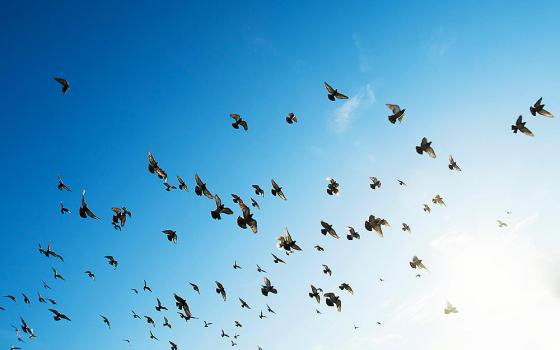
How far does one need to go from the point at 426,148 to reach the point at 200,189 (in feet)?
46.4

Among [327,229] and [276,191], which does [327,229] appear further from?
[276,191]

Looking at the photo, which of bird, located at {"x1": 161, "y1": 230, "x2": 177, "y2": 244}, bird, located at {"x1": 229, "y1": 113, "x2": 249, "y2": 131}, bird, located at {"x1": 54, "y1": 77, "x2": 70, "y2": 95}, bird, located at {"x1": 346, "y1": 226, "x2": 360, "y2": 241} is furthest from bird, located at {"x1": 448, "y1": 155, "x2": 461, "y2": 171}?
bird, located at {"x1": 54, "y1": 77, "x2": 70, "y2": 95}

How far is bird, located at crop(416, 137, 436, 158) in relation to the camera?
2206 cm

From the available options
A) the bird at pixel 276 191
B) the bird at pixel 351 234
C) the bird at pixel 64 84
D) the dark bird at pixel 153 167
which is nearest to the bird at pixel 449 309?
the bird at pixel 351 234

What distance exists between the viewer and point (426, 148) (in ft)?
73.1

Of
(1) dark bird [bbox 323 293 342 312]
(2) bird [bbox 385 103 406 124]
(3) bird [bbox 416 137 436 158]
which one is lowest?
(1) dark bird [bbox 323 293 342 312]

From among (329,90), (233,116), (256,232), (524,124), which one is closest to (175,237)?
(256,232)

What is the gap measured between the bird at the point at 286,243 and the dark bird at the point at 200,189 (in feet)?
15.0

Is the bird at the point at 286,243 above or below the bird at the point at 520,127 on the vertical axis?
below

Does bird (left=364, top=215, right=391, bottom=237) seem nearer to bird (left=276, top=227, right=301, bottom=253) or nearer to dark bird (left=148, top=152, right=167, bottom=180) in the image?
bird (left=276, top=227, right=301, bottom=253)

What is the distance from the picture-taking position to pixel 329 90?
23391 millimetres

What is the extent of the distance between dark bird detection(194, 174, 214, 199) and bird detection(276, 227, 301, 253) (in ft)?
15.0

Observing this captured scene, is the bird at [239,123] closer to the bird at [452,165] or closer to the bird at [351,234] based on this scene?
the bird at [351,234]

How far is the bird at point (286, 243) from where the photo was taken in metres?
19.3
